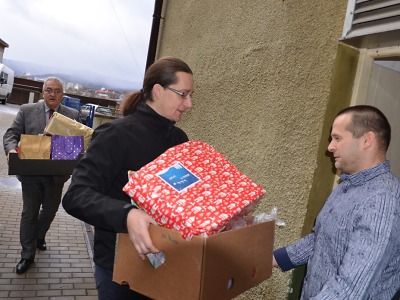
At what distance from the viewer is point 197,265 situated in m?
1.24

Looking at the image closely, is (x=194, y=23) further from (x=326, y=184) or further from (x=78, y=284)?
(x=78, y=284)

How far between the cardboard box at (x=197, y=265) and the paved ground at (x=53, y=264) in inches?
109

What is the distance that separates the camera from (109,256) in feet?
6.29

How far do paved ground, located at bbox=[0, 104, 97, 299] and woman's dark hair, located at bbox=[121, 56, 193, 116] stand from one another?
2673mm

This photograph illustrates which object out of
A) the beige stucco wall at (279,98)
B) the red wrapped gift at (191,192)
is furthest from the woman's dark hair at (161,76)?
the beige stucco wall at (279,98)

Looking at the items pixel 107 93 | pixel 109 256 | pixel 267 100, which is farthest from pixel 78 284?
pixel 107 93

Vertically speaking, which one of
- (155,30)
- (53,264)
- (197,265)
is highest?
(155,30)

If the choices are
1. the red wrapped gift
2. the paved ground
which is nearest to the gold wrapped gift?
the paved ground

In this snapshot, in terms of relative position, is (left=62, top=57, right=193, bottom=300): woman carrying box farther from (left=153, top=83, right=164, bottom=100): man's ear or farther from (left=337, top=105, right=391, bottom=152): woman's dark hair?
(left=337, top=105, right=391, bottom=152): woman's dark hair

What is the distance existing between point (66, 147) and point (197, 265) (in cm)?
284

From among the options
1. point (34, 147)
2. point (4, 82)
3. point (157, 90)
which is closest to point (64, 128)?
point (34, 147)

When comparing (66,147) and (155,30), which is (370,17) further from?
(155,30)

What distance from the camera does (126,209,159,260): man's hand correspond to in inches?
52.8

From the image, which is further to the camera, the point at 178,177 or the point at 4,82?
the point at 4,82
